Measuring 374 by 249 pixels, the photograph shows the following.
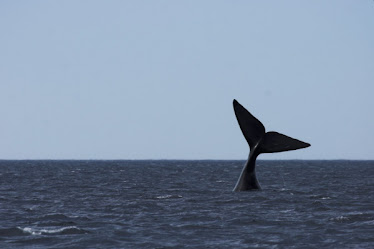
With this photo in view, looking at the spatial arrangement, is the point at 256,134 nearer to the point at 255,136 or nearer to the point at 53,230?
the point at 255,136

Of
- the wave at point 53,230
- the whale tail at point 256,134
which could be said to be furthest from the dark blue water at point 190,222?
the whale tail at point 256,134

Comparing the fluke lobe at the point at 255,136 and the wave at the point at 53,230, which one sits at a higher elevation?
the fluke lobe at the point at 255,136

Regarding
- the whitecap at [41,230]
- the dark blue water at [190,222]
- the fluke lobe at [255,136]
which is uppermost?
the fluke lobe at [255,136]

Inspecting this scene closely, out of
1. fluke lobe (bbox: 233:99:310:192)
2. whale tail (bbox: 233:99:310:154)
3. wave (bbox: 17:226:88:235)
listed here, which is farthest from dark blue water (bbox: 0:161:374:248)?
whale tail (bbox: 233:99:310:154)

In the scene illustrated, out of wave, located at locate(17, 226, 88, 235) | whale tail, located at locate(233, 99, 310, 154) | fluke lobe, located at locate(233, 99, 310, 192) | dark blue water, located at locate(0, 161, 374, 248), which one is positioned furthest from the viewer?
whale tail, located at locate(233, 99, 310, 154)

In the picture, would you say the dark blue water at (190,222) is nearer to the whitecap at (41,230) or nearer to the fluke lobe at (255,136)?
the whitecap at (41,230)

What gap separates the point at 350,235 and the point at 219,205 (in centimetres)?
908

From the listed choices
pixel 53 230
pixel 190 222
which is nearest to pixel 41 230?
pixel 53 230

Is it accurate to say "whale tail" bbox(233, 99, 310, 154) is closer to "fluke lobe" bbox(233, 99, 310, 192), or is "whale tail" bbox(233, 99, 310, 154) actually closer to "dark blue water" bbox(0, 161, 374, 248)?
"fluke lobe" bbox(233, 99, 310, 192)

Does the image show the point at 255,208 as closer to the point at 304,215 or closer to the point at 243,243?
the point at 304,215

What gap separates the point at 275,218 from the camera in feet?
71.0

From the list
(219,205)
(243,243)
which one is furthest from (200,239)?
(219,205)

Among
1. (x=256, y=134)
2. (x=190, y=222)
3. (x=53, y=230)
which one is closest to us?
(x=53, y=230)

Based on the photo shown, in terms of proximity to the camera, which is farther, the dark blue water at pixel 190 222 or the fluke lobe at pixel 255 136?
the fluke lobe at pixel 255 136
